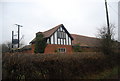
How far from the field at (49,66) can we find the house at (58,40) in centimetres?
1042

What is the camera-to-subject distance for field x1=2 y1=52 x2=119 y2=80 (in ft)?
12.9

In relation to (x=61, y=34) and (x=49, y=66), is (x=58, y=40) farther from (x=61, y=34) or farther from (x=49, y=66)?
(x=49, y=66)

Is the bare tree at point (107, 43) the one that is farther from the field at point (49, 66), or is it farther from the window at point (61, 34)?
the window at point (61, 34)

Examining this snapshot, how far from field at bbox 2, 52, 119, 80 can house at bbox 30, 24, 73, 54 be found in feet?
34.2

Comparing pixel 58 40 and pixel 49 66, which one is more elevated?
pixel 58 40

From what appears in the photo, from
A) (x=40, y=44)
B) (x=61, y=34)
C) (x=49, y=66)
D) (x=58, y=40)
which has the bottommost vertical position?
(x=49, y=66)

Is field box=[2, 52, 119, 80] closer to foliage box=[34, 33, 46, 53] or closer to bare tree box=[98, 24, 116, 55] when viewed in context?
bare tree box=[98, 24, 116, 55]

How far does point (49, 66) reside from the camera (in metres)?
4.89

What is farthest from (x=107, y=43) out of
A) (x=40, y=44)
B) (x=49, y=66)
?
(x=40, y=44)

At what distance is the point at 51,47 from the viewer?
1778cm

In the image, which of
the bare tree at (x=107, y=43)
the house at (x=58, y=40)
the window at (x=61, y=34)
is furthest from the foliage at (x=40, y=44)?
the bare tree at (x=107, y=43)

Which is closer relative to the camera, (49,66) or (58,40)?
(49,66)

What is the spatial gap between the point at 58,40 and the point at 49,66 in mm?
13836

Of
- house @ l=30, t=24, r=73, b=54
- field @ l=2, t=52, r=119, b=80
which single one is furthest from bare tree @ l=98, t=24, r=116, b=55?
house @ l=30, t=24, r=73, b=54
